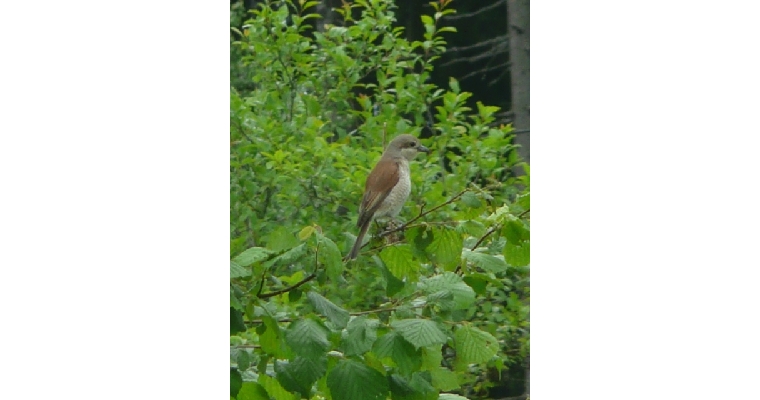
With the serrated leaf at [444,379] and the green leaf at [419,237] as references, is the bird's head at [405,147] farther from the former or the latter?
the serrated leaf at [444,379]

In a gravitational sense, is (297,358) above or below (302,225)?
below

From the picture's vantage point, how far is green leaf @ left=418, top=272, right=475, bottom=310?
1.70m

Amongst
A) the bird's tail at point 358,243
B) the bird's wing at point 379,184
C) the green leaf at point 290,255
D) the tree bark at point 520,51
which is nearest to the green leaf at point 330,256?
the green leaf at point 290,255

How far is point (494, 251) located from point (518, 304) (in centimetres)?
36

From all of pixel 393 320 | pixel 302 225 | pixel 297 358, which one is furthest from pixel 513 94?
pixel 297 358

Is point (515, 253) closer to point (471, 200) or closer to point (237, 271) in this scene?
point (471, 200)

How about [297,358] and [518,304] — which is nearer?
[297,358]

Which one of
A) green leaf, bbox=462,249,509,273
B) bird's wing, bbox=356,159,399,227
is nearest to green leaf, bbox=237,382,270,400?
green leaf, bbox=462,249,509,273

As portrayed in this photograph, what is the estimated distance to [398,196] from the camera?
7.29ft

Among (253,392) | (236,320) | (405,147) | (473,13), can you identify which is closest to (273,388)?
(253,392)

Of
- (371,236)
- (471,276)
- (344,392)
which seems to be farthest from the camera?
(371,236)

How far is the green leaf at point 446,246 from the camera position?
184 cm

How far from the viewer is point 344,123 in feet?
7.75

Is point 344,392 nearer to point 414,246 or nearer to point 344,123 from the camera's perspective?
point 414,246
